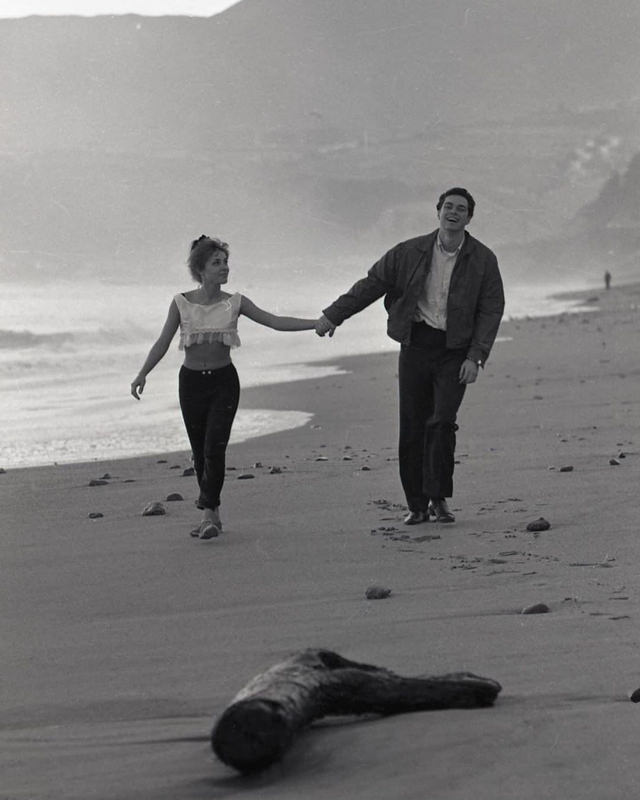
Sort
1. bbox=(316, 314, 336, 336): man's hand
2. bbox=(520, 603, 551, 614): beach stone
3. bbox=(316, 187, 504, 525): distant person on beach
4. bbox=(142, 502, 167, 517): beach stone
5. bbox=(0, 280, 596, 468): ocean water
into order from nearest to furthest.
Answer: bbox=(520, 603, 551, 614): beach stone < bbox=(316, 187, 504, 525): distant person on beach < bbox=(316, 314, 336, 336): man's hand < bbox=(142, 502, 167, 517): beach stone < bbox=(0, 280, 596, 468): ocean water

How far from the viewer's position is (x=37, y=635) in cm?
474

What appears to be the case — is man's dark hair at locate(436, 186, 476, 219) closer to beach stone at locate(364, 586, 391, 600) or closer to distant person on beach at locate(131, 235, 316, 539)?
distant person on beach at locate(131, 235, 316, 539)

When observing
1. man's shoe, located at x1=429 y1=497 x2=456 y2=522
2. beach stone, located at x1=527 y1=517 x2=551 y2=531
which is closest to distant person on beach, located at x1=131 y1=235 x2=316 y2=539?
man's shoe, located at x1=429 y1=497 x2=456 y2=522

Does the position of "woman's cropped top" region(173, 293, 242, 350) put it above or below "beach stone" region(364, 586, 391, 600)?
above

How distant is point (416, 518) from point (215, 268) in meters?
1.69

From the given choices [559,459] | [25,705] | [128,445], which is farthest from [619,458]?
[25,705]

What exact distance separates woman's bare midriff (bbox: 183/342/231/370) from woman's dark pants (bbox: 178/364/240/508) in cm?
3

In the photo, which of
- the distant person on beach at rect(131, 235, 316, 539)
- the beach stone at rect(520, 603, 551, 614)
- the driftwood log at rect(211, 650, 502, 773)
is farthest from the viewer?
the distant person on beach at rect(131, 235, 316, 539)

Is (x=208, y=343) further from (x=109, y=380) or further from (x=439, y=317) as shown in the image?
(x=109, y=380)

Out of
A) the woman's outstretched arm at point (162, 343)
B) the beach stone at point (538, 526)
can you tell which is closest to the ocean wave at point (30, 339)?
the woman's outstretched arm at point (162, 343)

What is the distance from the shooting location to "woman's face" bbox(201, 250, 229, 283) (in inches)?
280

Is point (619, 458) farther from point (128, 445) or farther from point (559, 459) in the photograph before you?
point (128, 445)

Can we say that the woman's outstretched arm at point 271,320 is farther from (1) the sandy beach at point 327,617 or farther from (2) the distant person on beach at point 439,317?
(1) the sandy beach at point 327,617

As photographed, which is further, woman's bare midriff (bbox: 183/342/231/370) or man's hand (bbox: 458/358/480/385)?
woman's bare midriff (bbox: 183/342/231/370)
